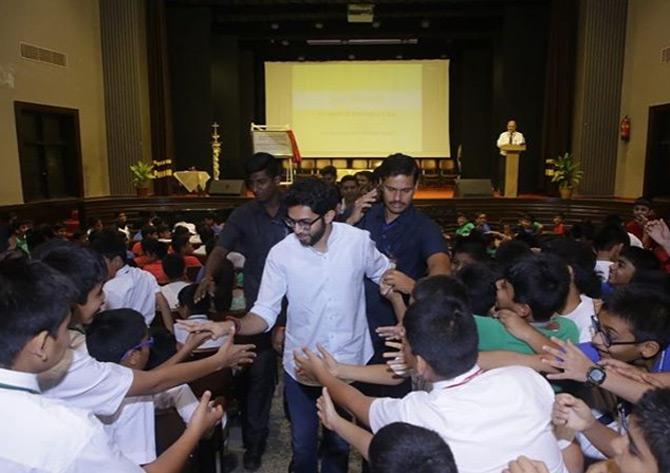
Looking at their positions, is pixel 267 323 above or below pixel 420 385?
above

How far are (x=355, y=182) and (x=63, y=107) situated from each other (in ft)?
22.8

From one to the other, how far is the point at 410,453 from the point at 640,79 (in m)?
10.2

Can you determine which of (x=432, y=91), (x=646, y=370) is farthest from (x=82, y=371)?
(x=432, y=91)

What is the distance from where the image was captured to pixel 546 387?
122cm

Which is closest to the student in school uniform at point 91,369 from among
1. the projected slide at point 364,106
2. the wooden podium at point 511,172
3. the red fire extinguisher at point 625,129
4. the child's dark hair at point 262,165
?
the child's dark hair at point 262,165

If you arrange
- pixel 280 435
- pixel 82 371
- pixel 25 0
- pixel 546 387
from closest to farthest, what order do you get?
pixel 546 387 < pixel 82 371 < pixel 280 435 < pixel 25 0

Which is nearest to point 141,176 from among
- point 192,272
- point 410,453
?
point 192,272

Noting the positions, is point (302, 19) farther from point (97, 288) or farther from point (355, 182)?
point (97, 288)

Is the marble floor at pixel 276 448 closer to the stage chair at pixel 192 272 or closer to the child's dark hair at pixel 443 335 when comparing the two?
the stage chair at pixel 192 272

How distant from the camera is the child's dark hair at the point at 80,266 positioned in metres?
1.62

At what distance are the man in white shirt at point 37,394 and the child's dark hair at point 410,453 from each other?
0.51m

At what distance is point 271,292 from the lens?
2.02 m

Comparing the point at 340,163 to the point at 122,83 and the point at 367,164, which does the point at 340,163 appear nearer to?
the point at 367,164

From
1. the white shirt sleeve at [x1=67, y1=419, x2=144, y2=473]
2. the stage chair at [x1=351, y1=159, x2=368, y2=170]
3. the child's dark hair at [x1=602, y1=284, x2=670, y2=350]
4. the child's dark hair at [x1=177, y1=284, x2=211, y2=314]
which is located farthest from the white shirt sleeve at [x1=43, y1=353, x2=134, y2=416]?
the stage chair at [x1=351, y1=159, x2=368, y2=170]
